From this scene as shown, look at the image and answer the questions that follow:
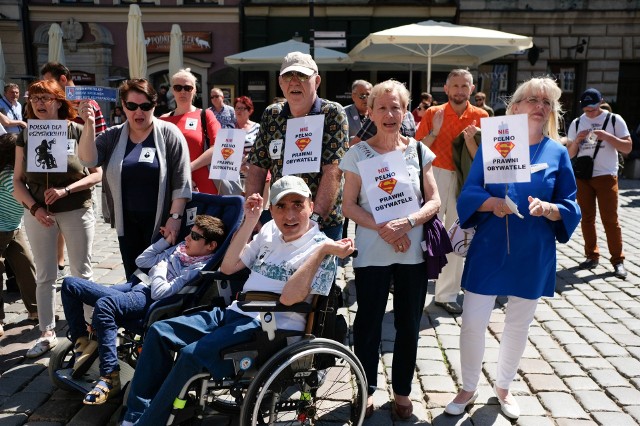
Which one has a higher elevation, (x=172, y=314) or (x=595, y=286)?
(x=172, y=314)

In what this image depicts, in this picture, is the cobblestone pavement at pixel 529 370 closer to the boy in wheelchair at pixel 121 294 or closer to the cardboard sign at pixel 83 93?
the boy in wheelchair at pixel 121 294

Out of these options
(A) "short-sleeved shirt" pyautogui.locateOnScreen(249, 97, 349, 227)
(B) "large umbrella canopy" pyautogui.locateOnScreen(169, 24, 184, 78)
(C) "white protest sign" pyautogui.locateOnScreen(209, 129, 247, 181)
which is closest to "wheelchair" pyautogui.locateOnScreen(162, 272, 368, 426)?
(A) "short-sleeved shirt" pyautogui.locateOnScreen(249, 97, 349, 227)

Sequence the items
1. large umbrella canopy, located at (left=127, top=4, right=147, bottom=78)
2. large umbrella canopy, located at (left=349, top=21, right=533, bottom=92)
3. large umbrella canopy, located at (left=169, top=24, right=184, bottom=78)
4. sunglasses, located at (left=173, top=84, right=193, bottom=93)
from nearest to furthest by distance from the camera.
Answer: sunglasses, located at (left=173, top=84, right=193, bottom=93)
large umbrella canopy, located at (left=349, top=21, right=533, bottom=92)
large umbrella canopy, located at (left=127, top=4, right=147, bottom=78)
large umbrella canopy, located at (left=169, top=24, right=184, bottom=78)

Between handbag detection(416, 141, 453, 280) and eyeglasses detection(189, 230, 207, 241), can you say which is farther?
eyeglasses detection(189, 230, 207, 241)

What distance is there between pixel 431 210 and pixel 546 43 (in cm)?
1769

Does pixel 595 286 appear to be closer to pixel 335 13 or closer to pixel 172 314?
pixel 172 314

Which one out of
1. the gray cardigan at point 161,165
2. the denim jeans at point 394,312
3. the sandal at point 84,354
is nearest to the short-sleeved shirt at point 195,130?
the gray cardigan at point 161,165

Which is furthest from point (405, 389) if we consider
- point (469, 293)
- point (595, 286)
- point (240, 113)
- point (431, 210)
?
point (240, 113)

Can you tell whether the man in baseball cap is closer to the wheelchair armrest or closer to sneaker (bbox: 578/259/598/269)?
the wheelchair armrest

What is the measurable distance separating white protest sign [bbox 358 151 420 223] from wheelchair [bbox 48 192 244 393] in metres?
1.02

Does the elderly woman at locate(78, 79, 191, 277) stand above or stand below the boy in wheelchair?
above

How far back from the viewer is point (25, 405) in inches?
141

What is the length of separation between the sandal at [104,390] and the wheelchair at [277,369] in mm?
498

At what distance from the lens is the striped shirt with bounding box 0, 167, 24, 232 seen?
4.57 m
